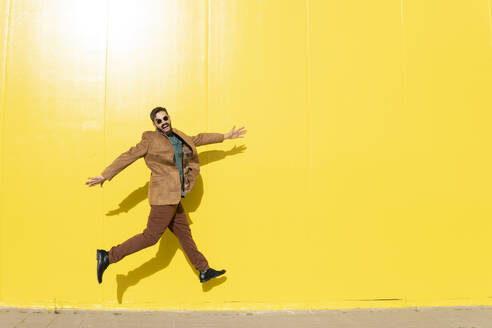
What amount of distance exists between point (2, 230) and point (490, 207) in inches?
191

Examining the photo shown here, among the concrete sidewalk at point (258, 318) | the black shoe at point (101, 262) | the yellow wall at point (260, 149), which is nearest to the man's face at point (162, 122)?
the yellow wall at point (260, 149)

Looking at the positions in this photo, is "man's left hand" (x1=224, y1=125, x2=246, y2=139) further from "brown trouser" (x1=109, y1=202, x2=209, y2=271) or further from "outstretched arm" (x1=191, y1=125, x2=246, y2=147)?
"brown trouser" (x1=109, y1=202, x2=209, y2=271)

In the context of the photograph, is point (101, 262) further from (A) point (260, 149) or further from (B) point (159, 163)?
(A) point (260, 149)

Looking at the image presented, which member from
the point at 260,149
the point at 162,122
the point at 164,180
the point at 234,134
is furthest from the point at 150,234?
the point at 260,149

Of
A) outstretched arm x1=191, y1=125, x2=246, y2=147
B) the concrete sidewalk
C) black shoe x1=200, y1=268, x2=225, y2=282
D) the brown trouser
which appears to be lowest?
the concrete sidewalk

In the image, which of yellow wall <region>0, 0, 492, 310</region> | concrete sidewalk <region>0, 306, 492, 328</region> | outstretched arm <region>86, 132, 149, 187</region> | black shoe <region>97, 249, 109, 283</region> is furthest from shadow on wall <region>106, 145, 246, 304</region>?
outstretched arm <region>86, 132, 149, 187</region>

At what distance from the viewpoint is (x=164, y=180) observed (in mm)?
3396

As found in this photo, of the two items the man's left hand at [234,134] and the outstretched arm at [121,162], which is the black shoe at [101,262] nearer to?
the outstretched arm at [121,162]

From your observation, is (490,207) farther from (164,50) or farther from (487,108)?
(164,50)

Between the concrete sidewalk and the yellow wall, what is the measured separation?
124mm

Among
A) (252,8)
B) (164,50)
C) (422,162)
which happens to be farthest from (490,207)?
(164,50)

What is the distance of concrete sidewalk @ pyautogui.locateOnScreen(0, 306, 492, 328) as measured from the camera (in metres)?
3.41

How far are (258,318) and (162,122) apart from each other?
199 centimetres

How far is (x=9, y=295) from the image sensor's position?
3758 mm
